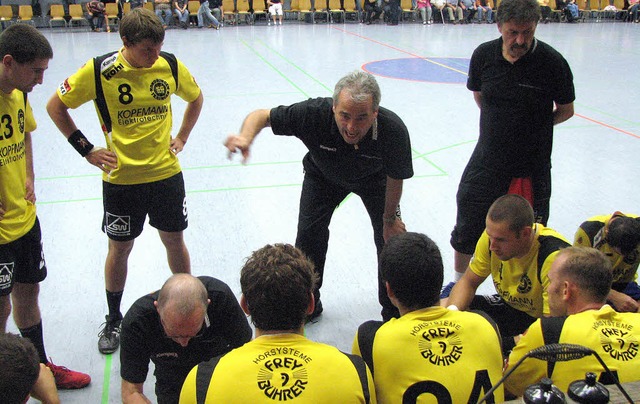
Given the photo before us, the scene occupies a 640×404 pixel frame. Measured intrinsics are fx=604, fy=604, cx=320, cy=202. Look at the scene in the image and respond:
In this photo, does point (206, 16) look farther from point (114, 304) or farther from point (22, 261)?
point (22, 261)

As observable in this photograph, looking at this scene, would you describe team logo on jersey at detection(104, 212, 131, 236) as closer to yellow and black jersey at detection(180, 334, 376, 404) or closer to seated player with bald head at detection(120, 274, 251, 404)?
seated player with bald head at detection(120, 274, 251, 404)

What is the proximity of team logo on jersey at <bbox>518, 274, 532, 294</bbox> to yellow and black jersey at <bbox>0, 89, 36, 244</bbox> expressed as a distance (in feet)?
8.76

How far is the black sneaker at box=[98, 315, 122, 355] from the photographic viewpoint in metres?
3.78

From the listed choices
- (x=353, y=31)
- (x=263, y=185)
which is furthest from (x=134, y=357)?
(x=353, y=31)

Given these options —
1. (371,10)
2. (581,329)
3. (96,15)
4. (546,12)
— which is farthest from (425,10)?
(581,329)

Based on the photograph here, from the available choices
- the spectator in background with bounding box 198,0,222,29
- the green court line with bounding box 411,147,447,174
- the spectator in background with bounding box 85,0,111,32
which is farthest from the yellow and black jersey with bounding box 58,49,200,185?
the spectator in background with bounding box 198,0,222,29

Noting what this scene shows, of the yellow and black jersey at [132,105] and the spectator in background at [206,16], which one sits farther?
the spectator in background at [206,16]

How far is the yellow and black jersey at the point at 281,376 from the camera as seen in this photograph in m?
1.89

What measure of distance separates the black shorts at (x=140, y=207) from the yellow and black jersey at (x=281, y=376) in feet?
6.31

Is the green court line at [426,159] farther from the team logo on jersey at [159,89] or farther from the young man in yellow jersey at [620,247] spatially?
the team logo on jersey at [159,89]

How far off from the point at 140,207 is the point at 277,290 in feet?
6.45

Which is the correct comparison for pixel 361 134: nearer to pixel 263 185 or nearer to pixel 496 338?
pixel 496 338

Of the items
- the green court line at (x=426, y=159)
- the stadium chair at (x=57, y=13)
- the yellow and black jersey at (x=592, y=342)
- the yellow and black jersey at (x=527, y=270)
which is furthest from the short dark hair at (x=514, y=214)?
the stadium chair at (x=57, y=13)

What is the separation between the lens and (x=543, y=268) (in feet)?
10.2
